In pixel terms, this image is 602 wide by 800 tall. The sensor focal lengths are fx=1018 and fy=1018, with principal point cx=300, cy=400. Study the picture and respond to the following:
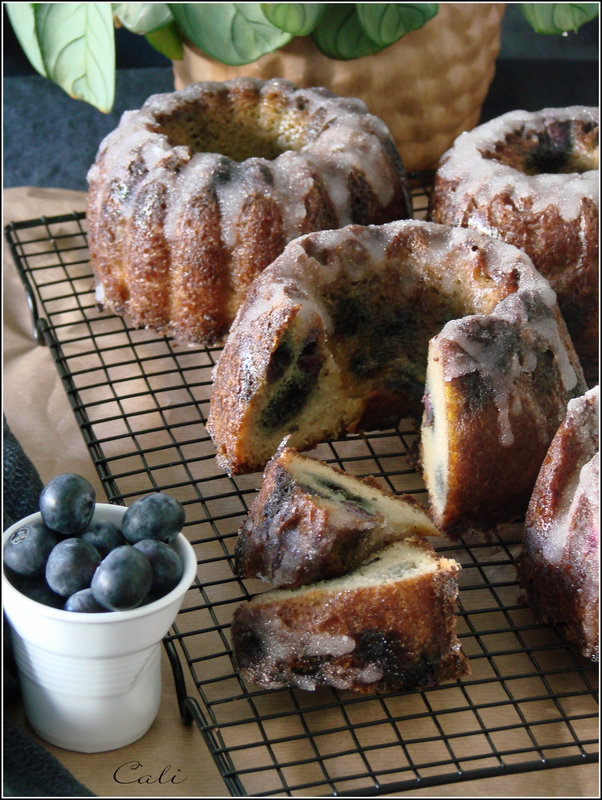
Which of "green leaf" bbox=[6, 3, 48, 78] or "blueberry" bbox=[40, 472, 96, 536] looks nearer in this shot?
"blueberry" bbox=[40, 472, 96, 536]

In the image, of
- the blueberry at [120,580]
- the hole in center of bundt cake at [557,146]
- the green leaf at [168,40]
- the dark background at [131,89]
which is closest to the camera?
the blueberry at [120,580]

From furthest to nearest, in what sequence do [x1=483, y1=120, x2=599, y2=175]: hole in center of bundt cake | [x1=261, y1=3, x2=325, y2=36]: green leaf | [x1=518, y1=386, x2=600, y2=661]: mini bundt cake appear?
[x1=261, y1=3, x2=325, y2=36]: green leaf, [x1=483, y1=120, x2=599, y2=175]: hole in center of bundt cake, [x1=518, y1=386, x2=600, y2=661]: mini bundt cake

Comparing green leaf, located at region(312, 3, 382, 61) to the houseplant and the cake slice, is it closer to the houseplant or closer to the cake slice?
the houseplant

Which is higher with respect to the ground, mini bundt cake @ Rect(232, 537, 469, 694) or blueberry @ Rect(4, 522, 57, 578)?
blueberry @ Rect(4, 522, 57, 578)

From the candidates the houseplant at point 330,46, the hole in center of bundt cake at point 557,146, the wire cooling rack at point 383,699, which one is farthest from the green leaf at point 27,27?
the hole in center of bundt cake at point 557,146

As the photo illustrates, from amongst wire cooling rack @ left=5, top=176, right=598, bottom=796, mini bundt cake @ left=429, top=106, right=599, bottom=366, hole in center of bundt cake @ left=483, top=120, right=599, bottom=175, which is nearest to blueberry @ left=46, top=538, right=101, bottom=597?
wire cooling rack @ left=5, top=176, right=598, bottom=796

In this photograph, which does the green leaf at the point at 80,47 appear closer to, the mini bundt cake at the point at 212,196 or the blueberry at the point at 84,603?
the mini bundt cake at the point at 212,196

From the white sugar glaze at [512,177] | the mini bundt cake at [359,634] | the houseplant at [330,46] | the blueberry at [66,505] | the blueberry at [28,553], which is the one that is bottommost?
the mini bundt cake at [359,634]
